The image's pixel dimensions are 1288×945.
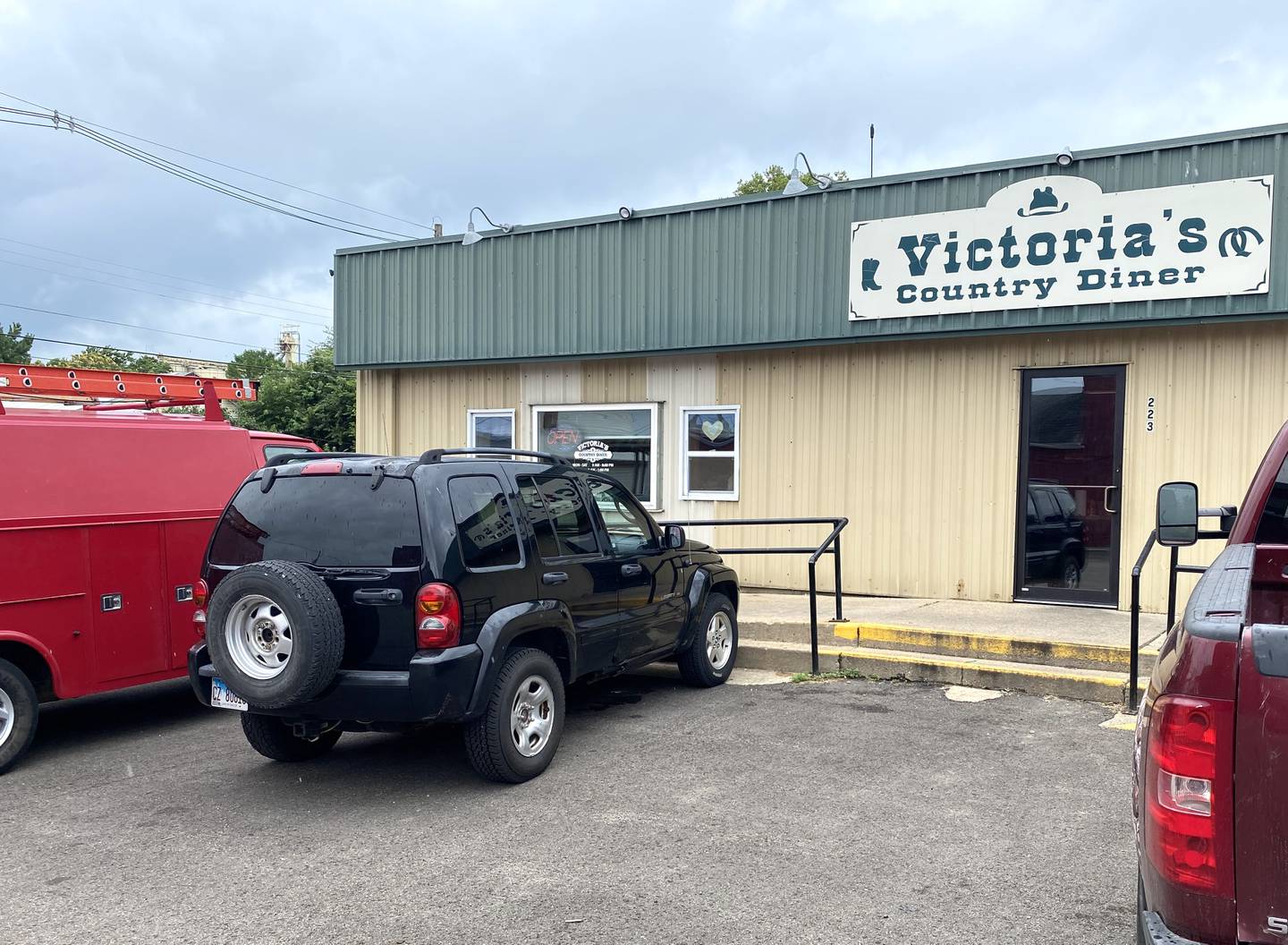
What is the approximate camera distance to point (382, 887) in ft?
14.8

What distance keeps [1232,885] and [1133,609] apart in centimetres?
512

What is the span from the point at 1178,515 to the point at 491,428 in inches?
379

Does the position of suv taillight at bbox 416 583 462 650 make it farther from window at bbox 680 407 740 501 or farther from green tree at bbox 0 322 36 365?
green tree at bbox 0 322 36 365

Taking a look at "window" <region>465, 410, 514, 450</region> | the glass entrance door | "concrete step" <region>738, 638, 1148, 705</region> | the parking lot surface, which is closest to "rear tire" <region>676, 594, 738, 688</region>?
"concrete step" <region>738, 638, 1148, 705</region>

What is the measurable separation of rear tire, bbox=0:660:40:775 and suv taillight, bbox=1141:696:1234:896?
6158mm

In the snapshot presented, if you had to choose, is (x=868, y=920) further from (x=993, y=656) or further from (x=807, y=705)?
(x=993, y=656)

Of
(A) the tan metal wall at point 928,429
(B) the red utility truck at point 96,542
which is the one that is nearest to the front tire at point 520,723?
(B) the red utility truck at point 96,542

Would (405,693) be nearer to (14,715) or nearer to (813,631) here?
(14,715)

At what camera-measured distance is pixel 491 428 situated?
522 inches

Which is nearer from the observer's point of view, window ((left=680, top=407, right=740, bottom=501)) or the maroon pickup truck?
the maroon pickup truck

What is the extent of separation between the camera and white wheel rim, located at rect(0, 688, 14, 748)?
20.5 feet

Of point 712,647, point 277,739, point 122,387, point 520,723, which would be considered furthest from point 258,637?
point 122,387

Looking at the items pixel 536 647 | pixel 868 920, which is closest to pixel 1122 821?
pixel 868 920

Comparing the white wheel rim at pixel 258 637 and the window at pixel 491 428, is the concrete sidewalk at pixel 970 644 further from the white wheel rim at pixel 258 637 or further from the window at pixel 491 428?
the white wheel rim at pixel 258 637
